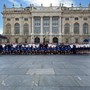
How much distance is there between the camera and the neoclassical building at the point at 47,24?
4336 inches

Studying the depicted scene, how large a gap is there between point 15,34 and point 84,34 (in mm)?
31040

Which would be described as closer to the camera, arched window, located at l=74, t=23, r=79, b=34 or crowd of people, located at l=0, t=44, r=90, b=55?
crowd of people, located at l=0, t=44, r=90, b=55

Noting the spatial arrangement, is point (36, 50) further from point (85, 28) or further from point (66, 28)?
point (85, 28)

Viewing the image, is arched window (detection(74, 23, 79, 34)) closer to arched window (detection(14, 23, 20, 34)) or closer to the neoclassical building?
the neoclassical building

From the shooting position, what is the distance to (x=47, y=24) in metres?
113

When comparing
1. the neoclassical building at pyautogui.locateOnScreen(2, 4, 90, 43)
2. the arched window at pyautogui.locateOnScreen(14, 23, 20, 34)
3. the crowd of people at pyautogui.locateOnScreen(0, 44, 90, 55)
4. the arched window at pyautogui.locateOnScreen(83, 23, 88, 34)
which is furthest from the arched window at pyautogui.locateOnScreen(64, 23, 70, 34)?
the crowd of people at pyautogui.locateOnScreen(0, 44, 90, 55)

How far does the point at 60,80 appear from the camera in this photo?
1012cm

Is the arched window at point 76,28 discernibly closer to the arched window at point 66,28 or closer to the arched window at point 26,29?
the arched window at point 66,28

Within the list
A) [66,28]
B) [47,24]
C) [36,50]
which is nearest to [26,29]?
[47,24]

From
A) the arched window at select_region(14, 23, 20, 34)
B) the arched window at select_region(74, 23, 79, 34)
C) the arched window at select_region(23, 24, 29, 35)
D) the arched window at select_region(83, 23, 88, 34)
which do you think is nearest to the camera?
the arched window at select_region(83, 23, 88, 34)

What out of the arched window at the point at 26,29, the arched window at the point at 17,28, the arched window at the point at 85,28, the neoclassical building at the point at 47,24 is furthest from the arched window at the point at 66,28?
the arched window at the point at 17,28

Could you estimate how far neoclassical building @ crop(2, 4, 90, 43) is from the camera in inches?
4336

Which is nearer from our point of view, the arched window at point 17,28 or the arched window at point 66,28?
the arched window at point 66,28

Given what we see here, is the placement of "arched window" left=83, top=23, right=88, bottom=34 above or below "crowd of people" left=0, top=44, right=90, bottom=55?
above
